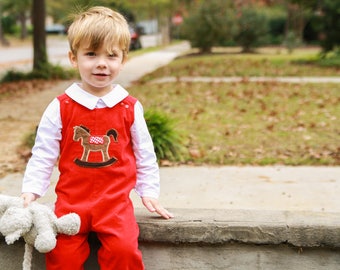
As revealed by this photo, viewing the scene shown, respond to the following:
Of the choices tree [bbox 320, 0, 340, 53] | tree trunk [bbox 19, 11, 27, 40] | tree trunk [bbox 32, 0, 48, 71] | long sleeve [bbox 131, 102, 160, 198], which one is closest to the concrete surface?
long sleeve [bbox 131, 102, 160, 198]

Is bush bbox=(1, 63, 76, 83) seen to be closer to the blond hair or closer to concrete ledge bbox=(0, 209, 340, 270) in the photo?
concrete ledge bbox=(0, 209, 340, 270)

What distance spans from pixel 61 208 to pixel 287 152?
3.54 meters

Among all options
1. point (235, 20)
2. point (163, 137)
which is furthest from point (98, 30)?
point (235, 20)

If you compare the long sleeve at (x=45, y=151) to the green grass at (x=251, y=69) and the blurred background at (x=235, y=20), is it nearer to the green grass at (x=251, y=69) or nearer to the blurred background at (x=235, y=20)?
the blurred background at (x=235, y=20)

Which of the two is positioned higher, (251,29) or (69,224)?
(69,224)

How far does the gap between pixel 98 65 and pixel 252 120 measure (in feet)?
16.7

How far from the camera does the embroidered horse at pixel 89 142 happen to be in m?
2.67

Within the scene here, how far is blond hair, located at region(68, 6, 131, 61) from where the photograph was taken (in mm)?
2596

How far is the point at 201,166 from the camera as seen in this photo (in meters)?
5.34

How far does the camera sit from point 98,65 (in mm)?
2633

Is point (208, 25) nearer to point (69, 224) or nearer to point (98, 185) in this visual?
point (98, 185)

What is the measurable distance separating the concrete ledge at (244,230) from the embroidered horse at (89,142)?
17.4 inches

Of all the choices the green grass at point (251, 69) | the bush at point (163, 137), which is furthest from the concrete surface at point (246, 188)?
the green grass at point (251, 69)

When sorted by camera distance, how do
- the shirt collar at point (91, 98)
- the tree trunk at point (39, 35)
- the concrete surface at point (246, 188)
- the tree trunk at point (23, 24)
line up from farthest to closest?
the tree trunk at point (23, 24) → the tree trunk at point (39, 35) → the concrete surface at point (246, 188) → the shirt collar at point (91, 98)
